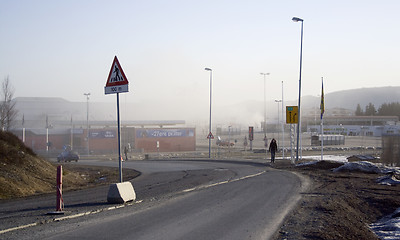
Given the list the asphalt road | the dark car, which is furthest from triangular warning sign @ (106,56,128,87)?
the dark car

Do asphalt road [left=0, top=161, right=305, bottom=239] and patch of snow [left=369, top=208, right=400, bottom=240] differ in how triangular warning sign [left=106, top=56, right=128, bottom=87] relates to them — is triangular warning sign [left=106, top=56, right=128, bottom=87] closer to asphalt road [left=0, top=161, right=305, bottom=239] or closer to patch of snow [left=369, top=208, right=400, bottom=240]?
asphalt road [left=0, top=161, right=305, bottom=239]

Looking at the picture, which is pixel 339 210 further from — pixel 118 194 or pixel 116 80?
pixel 116 80

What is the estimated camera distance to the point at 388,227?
36.4ft

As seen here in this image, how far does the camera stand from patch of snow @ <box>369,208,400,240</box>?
1032 centimetres

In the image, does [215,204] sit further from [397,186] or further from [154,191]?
[397,186]

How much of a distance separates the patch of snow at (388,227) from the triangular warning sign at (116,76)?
7844mm

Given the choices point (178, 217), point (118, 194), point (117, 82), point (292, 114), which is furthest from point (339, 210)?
point (292, 114)

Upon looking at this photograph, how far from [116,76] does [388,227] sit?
8503 mm

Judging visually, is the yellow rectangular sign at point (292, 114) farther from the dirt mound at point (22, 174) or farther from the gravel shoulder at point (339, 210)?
the dirt mound at point (22, 174)

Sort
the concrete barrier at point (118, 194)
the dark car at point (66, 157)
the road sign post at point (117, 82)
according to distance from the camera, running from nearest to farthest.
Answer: the concrete barrier at point (118, 194)
the road sign post at point (117, 82)
the dark car at point (66, 157)

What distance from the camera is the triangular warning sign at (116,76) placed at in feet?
40.6

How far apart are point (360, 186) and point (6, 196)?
46.0 ft

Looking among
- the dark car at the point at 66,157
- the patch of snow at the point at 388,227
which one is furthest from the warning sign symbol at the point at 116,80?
the dark car at the point at 66,157

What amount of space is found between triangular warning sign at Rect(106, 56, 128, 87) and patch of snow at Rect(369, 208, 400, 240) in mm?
7844
